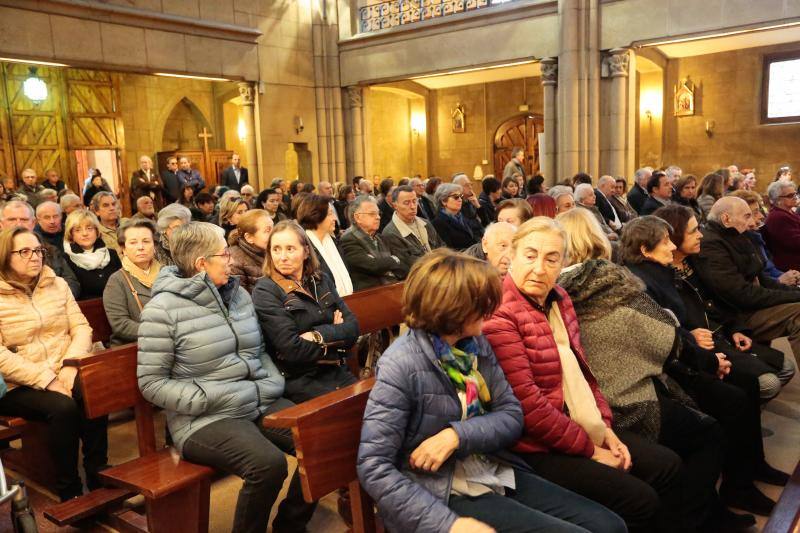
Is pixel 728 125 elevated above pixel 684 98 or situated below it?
below

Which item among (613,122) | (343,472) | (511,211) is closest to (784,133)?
(613,122)

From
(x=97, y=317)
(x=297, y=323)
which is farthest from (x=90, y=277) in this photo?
(x=297, y=323)

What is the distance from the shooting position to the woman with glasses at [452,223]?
6387 millimetres

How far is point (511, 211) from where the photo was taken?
4500mm

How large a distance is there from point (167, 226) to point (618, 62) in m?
8.68

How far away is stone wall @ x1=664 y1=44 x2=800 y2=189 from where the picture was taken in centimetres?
1342

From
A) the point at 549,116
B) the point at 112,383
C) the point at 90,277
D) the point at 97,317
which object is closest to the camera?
the point at 112,383

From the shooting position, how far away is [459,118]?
17047mm

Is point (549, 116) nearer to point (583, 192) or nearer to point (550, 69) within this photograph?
point (550, 69)

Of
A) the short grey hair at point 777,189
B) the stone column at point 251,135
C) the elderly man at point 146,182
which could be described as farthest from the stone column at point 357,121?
the short grey hair at point 777,189

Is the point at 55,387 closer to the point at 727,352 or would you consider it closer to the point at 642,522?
the point at 642,522

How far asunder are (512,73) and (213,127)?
7645mm

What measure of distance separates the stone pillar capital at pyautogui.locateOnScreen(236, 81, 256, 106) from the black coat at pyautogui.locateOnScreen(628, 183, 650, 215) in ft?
25.9

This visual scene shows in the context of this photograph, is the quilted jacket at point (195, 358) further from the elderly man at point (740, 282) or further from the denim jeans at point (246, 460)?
the elderly man at point (740, 282)
